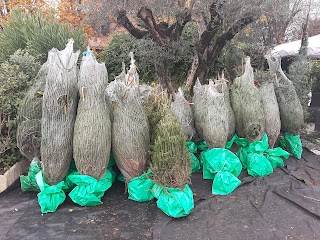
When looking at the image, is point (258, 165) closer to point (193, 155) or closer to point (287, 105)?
point (193, 155)

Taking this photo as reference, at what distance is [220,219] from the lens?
2775mm

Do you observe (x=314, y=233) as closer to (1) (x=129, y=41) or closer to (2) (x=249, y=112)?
(2) (x=249, y=112)

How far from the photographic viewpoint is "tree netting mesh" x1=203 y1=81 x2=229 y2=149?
11.5 feet

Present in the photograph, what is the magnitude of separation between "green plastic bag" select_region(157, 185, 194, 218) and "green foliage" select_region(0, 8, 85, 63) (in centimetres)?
288

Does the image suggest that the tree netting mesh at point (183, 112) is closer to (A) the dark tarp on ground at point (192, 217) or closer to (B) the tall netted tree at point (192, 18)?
(A) the dark tarp on ground at point (192, 217)

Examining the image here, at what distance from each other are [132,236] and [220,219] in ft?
2.64

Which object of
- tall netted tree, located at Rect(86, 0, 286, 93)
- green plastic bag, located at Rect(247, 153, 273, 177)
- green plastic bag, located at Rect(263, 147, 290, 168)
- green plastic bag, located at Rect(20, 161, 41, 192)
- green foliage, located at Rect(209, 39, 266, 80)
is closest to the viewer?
green plastic bag, located at Rect(20, 161, 41, 192)

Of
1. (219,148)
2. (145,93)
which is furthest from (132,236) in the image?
(145,93)

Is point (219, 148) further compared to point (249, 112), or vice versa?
point (249, 112)

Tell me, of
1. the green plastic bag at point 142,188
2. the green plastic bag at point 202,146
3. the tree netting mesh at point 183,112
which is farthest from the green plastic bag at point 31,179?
the green plastic bag at point 202,146

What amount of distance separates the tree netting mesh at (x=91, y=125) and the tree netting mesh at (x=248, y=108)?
5.71 feet

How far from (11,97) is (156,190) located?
209cm

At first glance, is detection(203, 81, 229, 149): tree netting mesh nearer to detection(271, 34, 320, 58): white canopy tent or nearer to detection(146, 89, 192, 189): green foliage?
detection(146, 89, 192, 189): green foliage

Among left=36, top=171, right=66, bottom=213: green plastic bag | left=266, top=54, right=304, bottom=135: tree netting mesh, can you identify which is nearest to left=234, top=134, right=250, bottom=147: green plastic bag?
left=266, top=54, right=304, bottom=135: tree netting mesh
